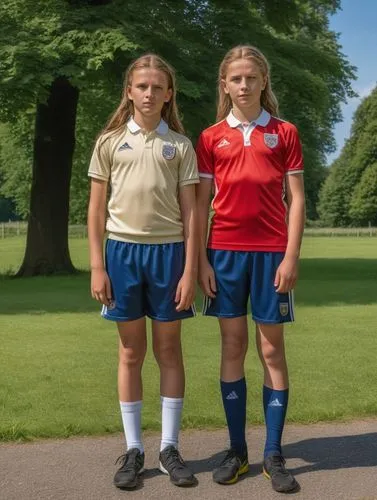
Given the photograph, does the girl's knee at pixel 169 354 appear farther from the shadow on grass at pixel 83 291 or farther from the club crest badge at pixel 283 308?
the shadow on grass at pixel 83 291

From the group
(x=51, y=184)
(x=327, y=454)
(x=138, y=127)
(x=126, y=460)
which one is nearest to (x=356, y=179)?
(x=51, y=184)

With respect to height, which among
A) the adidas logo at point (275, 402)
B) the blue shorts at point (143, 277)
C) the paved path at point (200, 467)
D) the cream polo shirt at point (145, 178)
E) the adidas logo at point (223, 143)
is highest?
the adidas logo at point (223, 143)

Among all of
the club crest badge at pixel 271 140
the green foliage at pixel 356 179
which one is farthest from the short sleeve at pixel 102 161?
the green foliage at pixel 356 179

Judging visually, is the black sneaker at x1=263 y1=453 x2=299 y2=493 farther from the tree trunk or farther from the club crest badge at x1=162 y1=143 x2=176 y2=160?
the tree trunk

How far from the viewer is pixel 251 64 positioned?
157 inches

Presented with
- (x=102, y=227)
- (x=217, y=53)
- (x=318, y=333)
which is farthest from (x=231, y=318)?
(x=217, y=53)

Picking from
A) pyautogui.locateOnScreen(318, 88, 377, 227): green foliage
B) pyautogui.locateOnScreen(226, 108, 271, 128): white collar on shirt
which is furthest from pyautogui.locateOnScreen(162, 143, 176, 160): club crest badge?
pyautogui.locateOnScreen(318, 88, 377, 227): green foliage

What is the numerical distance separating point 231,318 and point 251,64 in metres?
1.34

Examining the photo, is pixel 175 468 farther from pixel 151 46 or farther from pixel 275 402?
pixel 151 46

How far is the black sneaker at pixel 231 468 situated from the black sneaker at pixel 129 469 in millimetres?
390

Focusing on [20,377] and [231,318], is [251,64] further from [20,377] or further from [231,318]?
[20,377]

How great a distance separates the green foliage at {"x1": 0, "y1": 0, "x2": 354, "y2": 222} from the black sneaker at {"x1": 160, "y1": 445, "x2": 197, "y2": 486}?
10.4 m

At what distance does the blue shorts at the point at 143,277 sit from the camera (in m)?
3.91

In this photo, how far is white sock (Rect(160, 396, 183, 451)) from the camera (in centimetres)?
406
